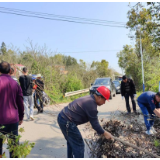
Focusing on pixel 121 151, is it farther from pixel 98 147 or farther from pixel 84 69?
pixel 84 69

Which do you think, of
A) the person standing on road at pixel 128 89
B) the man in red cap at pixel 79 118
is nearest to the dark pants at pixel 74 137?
the man in red cap at pixel 79 118

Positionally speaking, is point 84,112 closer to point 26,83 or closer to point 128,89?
point 26,83

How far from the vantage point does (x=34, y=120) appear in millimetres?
6711

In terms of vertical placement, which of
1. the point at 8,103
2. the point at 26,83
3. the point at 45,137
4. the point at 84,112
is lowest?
the point at 45,137

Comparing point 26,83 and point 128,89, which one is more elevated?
point 26,83

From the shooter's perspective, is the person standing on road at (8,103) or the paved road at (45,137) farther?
the paved road at (45,137)

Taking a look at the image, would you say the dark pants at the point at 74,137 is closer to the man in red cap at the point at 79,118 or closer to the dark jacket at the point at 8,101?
the man in red cap at the point at 79,118

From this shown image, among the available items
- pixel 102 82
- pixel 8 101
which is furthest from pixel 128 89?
pixel 102 82

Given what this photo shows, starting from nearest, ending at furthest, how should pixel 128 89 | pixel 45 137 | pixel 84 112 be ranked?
pixel 84 112 → pixel 45 137 → pixel 128 89

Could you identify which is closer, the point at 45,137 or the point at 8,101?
the point at 8,101

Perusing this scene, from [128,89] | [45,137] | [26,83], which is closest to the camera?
[45,137]

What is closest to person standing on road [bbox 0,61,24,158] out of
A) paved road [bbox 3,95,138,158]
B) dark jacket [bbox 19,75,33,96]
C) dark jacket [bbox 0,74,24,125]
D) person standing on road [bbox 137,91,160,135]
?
dark jacket [bbox 0,74,24,125]

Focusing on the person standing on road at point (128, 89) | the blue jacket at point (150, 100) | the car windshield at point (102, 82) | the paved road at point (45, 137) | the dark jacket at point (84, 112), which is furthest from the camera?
the car windshield at point (102, 82)

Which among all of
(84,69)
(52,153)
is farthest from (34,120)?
(84,69)
